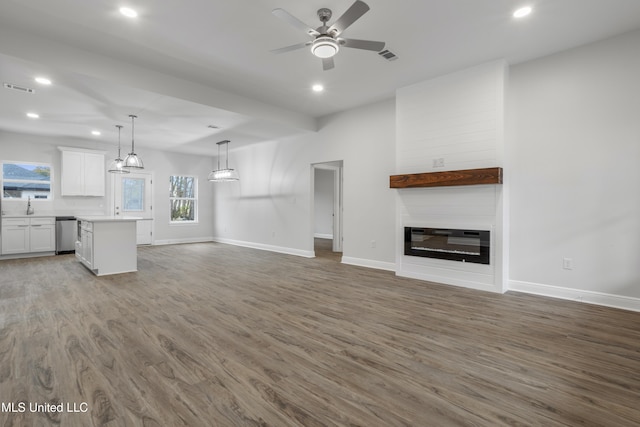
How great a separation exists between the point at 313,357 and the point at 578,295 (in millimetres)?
3539

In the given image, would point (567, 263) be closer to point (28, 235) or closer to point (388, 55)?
point (388, 55)

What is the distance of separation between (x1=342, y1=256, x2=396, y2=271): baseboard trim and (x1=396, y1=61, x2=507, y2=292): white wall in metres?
0.47

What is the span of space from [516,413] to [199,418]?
177 centimetres

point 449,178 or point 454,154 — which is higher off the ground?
point 454,154

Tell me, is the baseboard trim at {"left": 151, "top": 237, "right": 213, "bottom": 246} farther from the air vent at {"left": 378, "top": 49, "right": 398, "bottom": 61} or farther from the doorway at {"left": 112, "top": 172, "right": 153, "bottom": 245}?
the air vent at {"left": 378, "top": 49, "right": 398, "bottom": 61}

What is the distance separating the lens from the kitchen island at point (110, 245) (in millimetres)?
5074

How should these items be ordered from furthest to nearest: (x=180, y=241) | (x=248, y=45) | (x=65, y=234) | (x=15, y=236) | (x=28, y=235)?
(x=180, y=241), (x=65, y=234), (x=28, y=235), (x=15, y=236), (x=248, y=45)

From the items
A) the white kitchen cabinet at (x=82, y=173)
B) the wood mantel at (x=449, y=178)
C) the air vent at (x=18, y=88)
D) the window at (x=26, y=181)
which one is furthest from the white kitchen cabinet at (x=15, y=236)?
the wood mantel at (x=449, y=178)

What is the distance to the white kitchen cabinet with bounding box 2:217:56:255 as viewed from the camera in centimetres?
658

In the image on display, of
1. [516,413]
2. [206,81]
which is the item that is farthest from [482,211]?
[206,81]

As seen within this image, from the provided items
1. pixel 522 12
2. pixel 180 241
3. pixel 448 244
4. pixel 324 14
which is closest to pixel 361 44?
pixel 324 14

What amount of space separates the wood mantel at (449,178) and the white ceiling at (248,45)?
4.92 ft

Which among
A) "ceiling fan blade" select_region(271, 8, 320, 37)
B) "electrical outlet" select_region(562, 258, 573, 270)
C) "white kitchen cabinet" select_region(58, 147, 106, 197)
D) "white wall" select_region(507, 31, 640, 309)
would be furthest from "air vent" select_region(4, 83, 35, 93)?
"electrical outlet" select_region(562, 258, 573, 270)

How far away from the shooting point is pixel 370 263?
5.91 meters
